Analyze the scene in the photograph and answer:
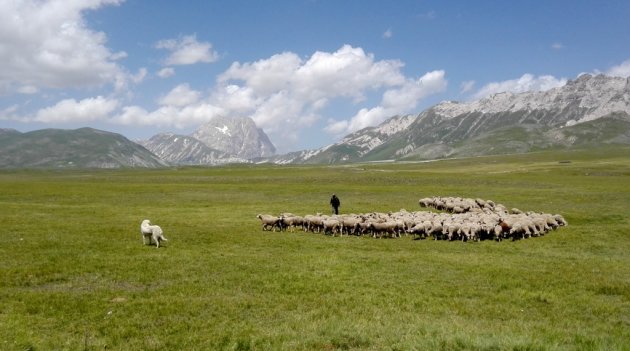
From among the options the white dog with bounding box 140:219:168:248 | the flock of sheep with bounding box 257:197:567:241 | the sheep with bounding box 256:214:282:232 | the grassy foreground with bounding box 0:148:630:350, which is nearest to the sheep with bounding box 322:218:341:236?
the flock of sheep with bounding box 257:197:567:241

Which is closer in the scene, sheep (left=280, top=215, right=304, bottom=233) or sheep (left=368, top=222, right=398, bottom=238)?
sheep (left=368, top=222, right=398, bottom=238)

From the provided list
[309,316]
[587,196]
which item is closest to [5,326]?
[309,316]

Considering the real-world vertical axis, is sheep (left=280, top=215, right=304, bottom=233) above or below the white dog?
below

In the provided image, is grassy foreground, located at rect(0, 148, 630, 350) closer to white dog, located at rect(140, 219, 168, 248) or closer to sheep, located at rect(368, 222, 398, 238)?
white dog, located at rect(140, 219, 168, 248)

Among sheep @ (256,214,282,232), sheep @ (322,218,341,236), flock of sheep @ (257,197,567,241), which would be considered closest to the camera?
flock of sheep @ (257,197,567,241)

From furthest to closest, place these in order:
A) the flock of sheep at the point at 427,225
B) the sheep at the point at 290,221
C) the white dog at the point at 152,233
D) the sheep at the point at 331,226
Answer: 1. the sheep at the point at 290,221
2. the sheep at the point at 331,226
3. the flock of sheep at the point at 427,225
4. the white dog at the point at 152,233

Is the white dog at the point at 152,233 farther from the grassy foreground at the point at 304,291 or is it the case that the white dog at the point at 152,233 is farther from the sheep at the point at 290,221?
the sheep at the point at 290,221

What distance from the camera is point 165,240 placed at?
28109 mm

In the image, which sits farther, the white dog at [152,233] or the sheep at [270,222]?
the sheep at [270,222]

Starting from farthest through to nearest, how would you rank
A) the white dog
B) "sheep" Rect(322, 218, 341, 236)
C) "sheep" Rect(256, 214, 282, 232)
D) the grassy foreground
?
"sheep" Rect(256, 214, 282, 232)
"sheep" Rect(322, 218, 341, 236)
the white dog
the grassy foreground

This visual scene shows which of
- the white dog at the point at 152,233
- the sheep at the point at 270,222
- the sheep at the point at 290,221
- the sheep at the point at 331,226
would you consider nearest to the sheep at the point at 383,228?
the sheep at the point at 331,226

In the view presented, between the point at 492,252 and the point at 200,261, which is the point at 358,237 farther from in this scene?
the point at 200,261

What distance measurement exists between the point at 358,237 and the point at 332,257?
9.46 m

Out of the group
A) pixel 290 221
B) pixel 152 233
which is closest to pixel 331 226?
pixel 290 221
